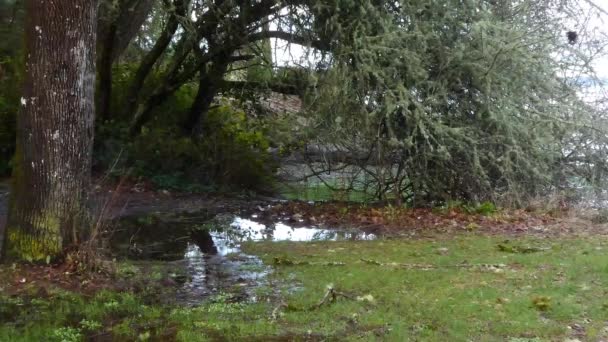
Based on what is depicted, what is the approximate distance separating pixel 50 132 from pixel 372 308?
358cm

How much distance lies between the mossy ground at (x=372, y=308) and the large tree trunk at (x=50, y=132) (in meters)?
0.51

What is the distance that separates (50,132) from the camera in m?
7.20

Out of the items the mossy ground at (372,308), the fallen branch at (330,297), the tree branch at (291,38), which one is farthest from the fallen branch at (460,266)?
the tree branch at (291,38)

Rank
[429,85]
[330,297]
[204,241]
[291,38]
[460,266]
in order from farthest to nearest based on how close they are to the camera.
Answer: [291,38]
[429,85]
[204,241]
[460,266]
[330,297]

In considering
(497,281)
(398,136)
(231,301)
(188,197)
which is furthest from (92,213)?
(188,197)

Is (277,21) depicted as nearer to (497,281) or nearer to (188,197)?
(188,197)

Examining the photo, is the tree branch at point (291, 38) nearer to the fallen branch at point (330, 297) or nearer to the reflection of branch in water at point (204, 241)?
the reflection of branch in water at point (204, 241)

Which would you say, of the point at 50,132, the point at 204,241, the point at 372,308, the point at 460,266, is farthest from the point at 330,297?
the point at 204,241

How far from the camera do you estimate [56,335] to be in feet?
18.3

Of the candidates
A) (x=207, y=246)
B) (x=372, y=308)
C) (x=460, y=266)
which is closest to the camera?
(x=372, y=308)

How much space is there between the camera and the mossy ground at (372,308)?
5711 millimetres

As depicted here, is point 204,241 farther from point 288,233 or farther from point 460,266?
point 460,266

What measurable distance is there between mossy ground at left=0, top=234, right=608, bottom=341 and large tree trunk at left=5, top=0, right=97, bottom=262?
1.66ft

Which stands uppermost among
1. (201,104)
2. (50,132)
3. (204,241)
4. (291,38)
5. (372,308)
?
(291,38)
